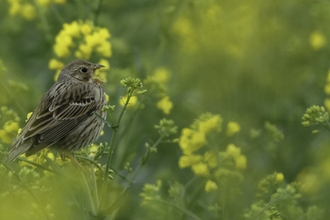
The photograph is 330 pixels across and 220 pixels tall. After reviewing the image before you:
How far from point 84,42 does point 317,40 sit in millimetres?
2233

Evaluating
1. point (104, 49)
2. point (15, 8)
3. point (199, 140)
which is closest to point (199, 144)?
point (199, 140)

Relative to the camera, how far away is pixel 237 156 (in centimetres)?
527

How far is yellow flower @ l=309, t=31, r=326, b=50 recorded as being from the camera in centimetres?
796

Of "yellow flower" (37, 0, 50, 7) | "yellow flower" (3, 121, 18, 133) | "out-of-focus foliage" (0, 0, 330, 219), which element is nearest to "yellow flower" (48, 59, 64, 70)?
"out-of-focus foliage" (0, 0, 330, 219)

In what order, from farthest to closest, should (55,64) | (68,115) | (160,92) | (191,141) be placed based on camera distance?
(55,64) < (68,115) < (160,92) < (191,141)

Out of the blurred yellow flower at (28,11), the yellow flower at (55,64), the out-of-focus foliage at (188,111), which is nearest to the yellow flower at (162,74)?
the out-of-focus foliage at (188,111)

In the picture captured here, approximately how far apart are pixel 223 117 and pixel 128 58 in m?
3.25

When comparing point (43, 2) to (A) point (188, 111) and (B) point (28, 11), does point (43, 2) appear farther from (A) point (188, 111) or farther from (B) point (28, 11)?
(A) point (188, 111)

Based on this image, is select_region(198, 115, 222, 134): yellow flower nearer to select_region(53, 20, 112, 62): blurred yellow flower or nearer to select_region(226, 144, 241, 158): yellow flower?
select_region(226, 144, 241, 158): yellow flower

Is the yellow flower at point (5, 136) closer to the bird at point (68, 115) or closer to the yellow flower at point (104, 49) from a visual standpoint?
the bird at point (68, 115)

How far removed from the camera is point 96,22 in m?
7.59

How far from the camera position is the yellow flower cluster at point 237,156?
5.19m

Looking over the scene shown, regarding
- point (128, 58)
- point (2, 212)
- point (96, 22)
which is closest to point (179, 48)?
point (128, 58)

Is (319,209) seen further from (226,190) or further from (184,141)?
(184,141)
